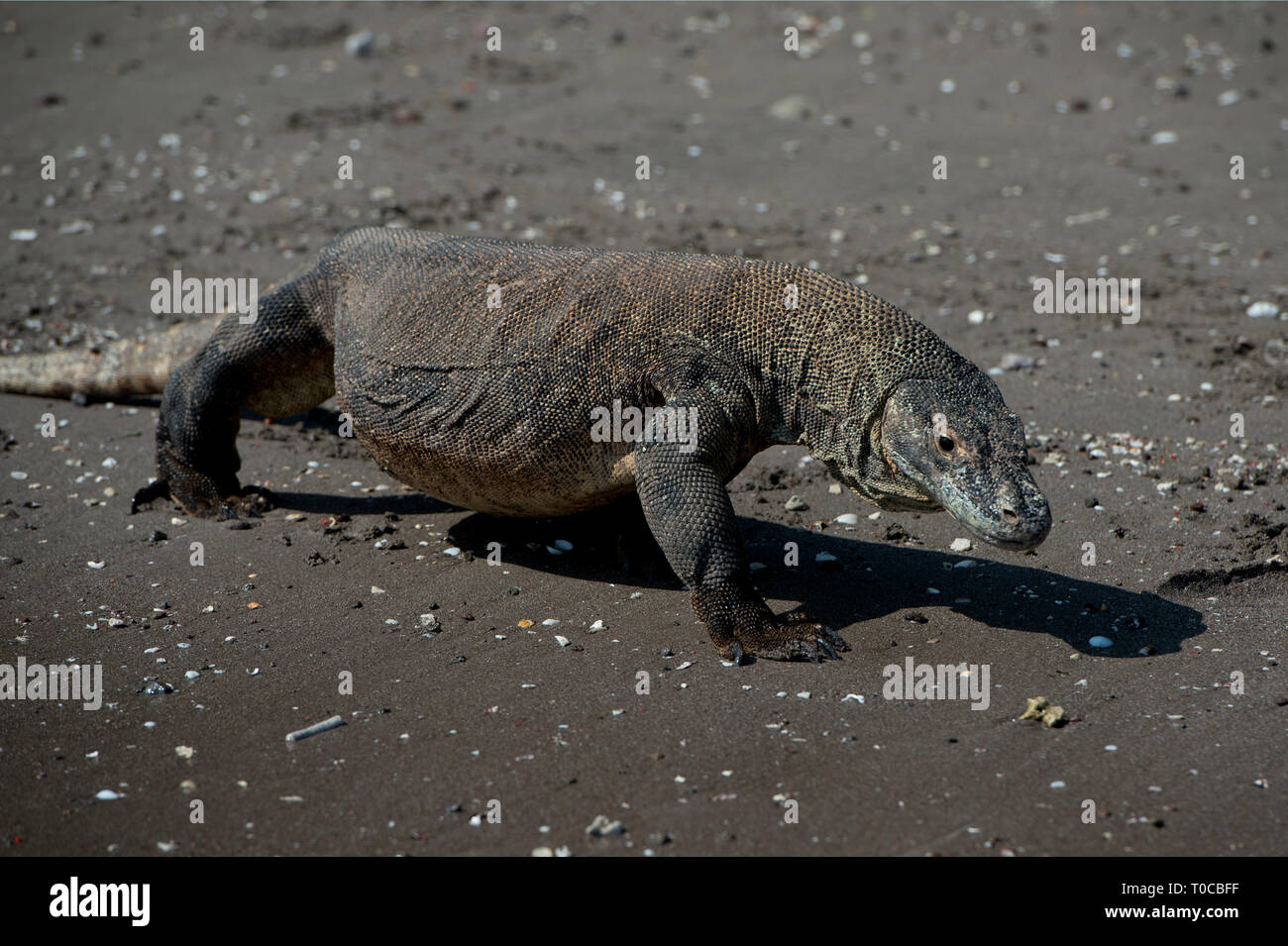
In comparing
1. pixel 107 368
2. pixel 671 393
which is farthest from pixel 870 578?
pixel 107 368

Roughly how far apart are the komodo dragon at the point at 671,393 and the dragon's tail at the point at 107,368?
2.27m

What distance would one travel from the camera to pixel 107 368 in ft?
26.0

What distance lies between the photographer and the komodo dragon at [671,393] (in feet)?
15.7

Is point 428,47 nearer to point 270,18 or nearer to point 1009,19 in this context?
point 270,18

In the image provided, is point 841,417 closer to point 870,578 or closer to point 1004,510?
point 1004,510

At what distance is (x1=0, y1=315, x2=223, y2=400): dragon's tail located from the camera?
7590mm

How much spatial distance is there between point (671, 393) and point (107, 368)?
4769mm

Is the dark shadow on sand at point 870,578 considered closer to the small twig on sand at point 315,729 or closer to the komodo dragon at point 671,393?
the komodo dragon at point 671,393

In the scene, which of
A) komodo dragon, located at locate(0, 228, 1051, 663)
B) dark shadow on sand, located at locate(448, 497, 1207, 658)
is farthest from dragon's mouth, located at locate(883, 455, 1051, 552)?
dark shadow on sand, located at locate(448, 497, 1207, 658)

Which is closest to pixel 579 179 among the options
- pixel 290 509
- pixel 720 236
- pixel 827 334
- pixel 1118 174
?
pixel 720 236

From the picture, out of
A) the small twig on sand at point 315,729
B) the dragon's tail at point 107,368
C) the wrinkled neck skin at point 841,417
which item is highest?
the dragon's tail at point 107,368

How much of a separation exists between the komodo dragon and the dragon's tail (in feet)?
7.46

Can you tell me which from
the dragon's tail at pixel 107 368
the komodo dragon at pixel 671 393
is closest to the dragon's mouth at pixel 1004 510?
the komodo dragon at pixel 671 393

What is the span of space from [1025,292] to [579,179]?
4.53 metres
